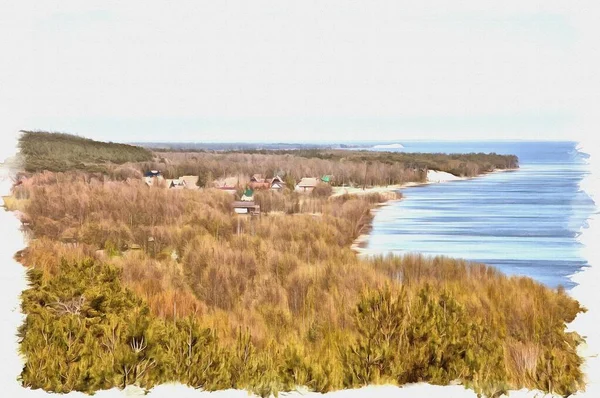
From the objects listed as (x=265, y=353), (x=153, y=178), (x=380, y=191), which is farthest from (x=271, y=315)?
(x=380, y=191)

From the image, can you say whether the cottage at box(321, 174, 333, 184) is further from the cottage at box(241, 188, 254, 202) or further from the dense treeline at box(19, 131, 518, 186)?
the cottage at box(241, 188, 254, 202)

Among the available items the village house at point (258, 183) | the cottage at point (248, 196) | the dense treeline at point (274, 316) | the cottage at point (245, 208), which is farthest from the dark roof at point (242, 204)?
the dense treeline at point (274, 316)

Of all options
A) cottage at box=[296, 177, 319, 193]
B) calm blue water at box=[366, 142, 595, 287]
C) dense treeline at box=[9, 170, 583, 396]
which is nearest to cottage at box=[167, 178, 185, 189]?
cottage at box=[296, 177, 319, 193]

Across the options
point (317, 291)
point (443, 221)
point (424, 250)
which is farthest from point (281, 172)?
point (317, 291)

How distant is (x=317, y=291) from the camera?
28.8ft

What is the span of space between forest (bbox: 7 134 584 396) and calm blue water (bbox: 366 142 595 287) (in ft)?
2.72

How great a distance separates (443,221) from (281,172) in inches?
194

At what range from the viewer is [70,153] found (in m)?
15.0

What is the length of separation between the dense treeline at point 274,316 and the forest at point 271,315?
2 cm

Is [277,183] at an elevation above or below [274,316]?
above

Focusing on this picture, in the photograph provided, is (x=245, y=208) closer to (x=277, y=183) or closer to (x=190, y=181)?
(x=190, y=181)

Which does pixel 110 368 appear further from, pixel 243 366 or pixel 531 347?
pixel 531 347

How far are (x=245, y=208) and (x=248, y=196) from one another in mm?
841

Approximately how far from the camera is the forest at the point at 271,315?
5.66 metres
